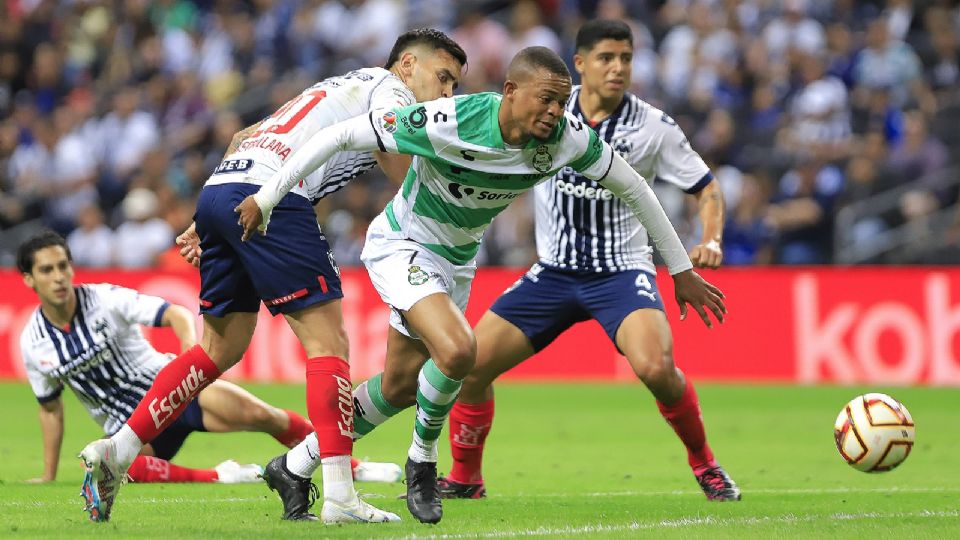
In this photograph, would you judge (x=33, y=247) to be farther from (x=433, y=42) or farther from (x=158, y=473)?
(x=433, y=42)

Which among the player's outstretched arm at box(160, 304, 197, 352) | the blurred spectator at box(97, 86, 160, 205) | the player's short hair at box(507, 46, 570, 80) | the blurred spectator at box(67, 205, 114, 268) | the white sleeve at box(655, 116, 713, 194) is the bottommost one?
the blurred spectator at box(67, 205, 114, 268)

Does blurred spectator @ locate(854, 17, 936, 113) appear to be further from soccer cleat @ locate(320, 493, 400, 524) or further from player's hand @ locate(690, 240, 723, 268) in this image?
soccer cleat @ locate(320, 493, 400, 524)

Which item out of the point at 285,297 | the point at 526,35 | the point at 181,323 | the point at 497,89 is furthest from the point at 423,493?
the point at 526,35

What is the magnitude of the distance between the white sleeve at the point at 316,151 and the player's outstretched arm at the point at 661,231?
1.14 meters

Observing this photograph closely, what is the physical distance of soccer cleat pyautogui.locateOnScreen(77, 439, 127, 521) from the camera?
6.50m

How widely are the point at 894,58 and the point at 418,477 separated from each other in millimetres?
13431

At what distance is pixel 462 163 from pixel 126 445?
2.00 metres

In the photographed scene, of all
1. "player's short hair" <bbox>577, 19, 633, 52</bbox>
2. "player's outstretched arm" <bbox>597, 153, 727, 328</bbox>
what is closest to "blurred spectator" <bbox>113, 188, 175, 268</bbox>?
"player's short hair" <bbox>577, 19, 633, 52</bbox>

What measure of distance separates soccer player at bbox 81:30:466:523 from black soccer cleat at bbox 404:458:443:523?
0.13 m

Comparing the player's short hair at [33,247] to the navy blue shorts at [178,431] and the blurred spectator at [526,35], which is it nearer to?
the navy blue shorts at [178,431]

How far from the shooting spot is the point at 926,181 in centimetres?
1734

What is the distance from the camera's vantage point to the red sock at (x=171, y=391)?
22.1 ft

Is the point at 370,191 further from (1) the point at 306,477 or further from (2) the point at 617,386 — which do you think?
(1) the point at 306,477

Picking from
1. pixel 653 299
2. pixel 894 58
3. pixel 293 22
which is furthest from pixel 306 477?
pixel 293 22
